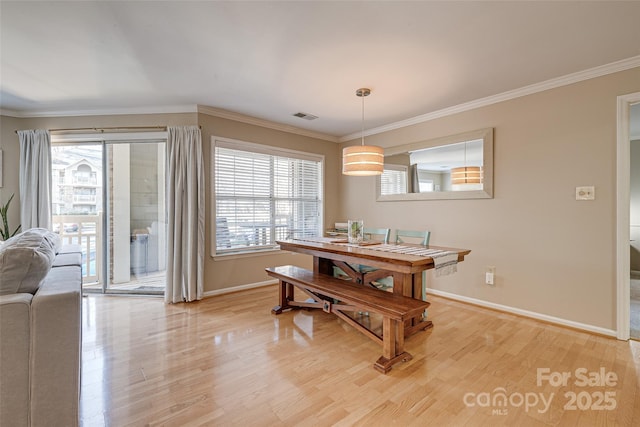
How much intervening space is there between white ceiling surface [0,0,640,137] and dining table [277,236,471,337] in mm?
1660

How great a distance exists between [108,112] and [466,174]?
461 centimetres

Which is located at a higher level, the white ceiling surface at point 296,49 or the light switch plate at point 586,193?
the white ceiling surface at point 296,49

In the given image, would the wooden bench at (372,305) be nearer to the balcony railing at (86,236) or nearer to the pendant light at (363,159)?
the pendant light at (363,159)

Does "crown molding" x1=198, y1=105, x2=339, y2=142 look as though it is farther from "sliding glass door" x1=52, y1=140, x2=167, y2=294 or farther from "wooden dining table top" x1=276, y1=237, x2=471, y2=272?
"wooden dining table top" x1=276, y1=237, x2=471, y2=272

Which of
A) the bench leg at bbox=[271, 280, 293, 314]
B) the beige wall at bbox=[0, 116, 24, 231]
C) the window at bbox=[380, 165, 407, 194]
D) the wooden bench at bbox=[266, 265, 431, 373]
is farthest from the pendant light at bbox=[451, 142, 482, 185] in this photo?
the beige wall at bbox=[0, 116, 24, 231]

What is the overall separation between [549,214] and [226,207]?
3.78 metres

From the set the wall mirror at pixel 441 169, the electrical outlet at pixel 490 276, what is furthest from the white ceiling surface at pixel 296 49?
the electrical outlet at pixel 490 276

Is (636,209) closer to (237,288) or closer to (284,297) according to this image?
(284,297)

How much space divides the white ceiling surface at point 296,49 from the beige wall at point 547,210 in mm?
312

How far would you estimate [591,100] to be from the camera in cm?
265

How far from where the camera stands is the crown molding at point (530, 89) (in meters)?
2.49

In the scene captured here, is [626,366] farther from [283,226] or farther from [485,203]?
Result: [283,226]

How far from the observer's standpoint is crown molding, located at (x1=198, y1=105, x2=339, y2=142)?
12.0ft

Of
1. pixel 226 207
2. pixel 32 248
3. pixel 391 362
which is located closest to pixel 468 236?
pixel 391 362
